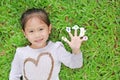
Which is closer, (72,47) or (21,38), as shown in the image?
(72,47)

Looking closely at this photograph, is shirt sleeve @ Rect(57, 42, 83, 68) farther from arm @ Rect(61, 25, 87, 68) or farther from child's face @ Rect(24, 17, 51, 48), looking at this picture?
child's face @ Rect(24, 17, 51, 48)

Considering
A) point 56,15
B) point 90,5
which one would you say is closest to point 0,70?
point 56,15

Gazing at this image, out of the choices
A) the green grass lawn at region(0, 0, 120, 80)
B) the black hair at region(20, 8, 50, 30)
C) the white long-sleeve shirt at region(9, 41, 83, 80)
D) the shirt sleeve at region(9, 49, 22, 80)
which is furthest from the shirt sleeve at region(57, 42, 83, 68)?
the shirt sleeve at region(9, 49, 22, 80)

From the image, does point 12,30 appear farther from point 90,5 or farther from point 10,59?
point 90,5

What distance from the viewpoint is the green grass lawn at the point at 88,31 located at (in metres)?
4.00

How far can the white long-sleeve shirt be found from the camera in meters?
3.89

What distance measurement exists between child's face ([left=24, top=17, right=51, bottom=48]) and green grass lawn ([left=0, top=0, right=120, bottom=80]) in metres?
0.19

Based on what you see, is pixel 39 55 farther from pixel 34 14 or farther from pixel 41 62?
pixel 34 14

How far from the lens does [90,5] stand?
4.01 metres

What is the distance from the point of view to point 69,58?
3.82 metres

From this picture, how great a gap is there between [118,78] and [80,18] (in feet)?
2.15

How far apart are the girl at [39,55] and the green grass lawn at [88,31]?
0.35ft

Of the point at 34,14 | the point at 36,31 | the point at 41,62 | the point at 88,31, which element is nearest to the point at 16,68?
the point at 41,62

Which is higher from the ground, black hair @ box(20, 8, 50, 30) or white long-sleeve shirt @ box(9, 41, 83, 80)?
black hair @ box(20, 8, 50, 30)
